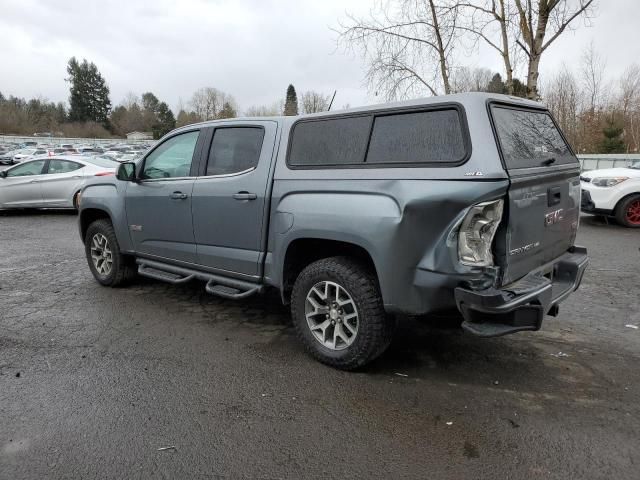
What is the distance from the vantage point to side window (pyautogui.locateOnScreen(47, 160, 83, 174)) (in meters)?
12.7

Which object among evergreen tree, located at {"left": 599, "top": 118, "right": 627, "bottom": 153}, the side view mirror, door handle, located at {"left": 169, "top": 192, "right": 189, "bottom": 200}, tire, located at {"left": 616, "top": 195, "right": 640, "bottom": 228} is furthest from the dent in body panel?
evergreen tree, located at {"left": 599, "top": 118, "right": 627, "bottom": 153}

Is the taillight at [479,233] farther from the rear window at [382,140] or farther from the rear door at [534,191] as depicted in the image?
the rear window at [382,140]

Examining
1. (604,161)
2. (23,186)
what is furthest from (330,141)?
(604,161)

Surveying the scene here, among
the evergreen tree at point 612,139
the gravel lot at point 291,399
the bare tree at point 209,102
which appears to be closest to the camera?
the gravel lot at point 291,399

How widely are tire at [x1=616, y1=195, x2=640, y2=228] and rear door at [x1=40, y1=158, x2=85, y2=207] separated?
12.5 metres

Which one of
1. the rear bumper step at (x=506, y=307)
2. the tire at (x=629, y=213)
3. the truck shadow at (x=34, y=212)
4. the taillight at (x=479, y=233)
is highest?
the taillight at (x=479, y=233)

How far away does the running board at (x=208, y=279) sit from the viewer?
4.28 m

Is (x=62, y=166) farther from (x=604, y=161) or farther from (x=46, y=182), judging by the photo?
(x=604, y=161)

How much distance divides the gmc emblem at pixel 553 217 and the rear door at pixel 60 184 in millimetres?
11863

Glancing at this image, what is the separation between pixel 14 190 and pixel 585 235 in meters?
13.3

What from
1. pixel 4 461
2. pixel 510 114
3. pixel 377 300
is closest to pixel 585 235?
pixel 510 114

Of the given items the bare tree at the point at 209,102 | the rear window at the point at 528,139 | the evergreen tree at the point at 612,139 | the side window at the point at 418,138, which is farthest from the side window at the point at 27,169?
the bare tree at the point at 209,102

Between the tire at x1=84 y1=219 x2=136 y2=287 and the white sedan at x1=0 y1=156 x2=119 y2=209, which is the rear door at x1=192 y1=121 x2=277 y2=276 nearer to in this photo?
the tire at x1=84 y1=219 x2=136 y2=287

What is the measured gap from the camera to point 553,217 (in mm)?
3600
